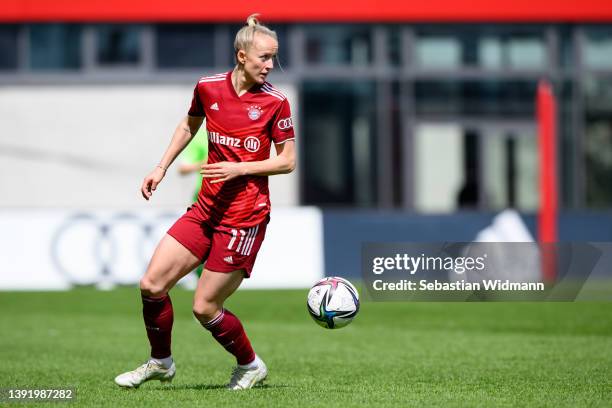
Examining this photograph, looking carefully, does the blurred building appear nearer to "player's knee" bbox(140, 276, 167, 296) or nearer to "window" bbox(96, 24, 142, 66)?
"window" bbox(96, 24, 142, 66)

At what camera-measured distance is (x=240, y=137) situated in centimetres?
729

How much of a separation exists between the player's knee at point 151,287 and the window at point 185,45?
50.4ft

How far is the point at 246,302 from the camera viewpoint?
54.1 feet

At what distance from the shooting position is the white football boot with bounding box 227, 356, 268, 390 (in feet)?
25.0

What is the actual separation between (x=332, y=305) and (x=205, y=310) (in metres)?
0.83

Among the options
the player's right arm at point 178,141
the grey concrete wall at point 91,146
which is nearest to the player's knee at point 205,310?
the player's right arm at point 178,141

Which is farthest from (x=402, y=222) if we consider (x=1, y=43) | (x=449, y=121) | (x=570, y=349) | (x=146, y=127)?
(x=570, y=349)

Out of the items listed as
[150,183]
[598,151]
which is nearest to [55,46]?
[598,151]

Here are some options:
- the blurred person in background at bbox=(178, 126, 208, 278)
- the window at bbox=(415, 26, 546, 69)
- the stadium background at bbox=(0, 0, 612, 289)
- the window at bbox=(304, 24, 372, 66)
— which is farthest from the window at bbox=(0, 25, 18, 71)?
the blurred person in background at bbox=(178, 126, 208, 278)

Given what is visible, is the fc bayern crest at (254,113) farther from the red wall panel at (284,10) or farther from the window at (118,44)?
the window at (118,44)

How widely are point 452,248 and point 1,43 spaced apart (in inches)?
647

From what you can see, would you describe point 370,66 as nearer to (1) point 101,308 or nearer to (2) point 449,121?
(2) point 449,121

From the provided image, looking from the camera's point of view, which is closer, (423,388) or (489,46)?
(423,388)

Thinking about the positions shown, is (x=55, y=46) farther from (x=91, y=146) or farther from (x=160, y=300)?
(x=160, y=300)
